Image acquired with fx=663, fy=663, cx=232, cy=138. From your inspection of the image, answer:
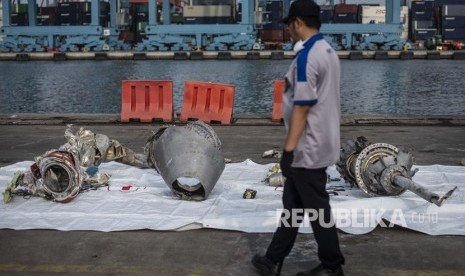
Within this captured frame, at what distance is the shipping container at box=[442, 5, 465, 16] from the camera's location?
97.4m

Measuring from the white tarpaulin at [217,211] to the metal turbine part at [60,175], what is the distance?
0.11m

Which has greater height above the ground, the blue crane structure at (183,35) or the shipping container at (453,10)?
the shipping container at (453,10)

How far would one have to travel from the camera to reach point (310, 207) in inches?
188

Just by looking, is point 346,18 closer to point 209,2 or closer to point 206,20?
point 209,2

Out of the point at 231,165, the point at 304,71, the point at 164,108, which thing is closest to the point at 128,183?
the point at 231,165

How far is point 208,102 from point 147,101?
1509 millimetres

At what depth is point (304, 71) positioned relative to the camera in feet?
15.0

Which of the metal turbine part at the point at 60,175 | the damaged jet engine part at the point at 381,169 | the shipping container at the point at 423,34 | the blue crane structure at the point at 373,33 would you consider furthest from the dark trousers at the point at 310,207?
the shipping container at the point at 423,34

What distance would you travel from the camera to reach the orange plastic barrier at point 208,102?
1524cm

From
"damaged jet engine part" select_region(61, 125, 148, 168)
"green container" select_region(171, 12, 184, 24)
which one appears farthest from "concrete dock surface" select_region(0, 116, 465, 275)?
"green container" select_region(171, 12, 184, 24)

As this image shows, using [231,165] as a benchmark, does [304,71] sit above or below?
above

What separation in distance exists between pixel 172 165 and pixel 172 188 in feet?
0.87

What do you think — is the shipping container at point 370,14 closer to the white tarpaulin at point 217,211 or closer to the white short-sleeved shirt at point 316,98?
the white tarpaulin at point 217,211

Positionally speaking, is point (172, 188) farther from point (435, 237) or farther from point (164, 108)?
point (164, 108)
